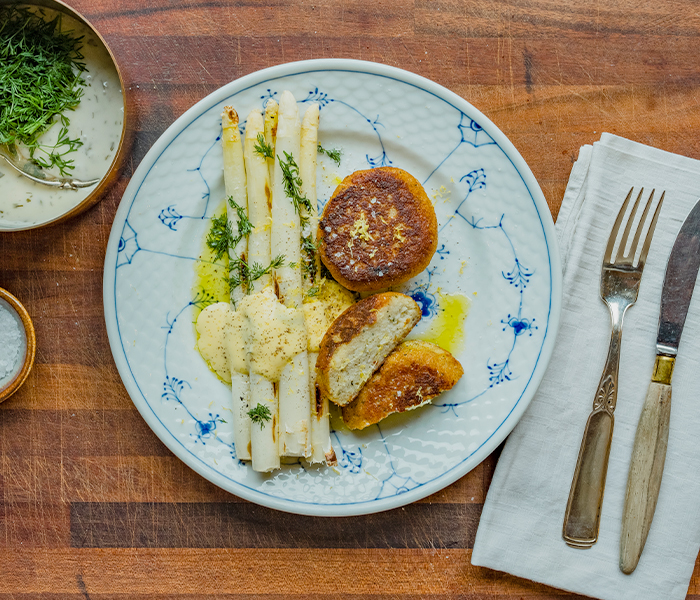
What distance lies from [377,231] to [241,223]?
0.83 metres

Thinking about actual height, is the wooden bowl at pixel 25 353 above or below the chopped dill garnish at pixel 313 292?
below

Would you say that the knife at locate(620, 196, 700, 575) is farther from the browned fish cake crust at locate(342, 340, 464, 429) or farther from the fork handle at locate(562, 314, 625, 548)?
the browned fish cake crust at locate(342, 340, 464, 429)

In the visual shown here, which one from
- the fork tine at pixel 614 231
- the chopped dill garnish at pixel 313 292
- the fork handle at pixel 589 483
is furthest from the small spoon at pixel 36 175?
the fork handle at pixel 589 483

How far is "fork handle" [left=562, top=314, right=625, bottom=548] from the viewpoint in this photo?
3.26m

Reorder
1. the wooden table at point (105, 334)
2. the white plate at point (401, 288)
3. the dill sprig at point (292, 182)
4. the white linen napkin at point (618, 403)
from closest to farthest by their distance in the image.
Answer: the dill sprig at point (292, 182), the white plate at point (401, 288), the white linen napkin at point (618, 403), the wooden table at point (105, 334)

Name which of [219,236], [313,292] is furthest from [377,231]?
[219,236]

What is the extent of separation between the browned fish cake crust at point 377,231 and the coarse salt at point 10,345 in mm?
2031

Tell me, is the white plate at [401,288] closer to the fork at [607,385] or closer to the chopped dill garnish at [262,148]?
the chopped dill garnish at [262,148]

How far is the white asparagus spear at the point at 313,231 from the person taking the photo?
3.16 metres

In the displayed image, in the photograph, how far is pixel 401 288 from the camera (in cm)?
331

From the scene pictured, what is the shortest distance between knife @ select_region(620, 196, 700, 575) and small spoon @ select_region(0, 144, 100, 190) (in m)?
3.65

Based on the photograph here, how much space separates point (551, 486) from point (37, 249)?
3723 mm

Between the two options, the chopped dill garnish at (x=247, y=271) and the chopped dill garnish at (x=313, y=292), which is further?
the chopped dill garnish at (x=313, y=292)

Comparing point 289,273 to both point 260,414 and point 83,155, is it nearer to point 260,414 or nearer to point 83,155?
point 260,414
